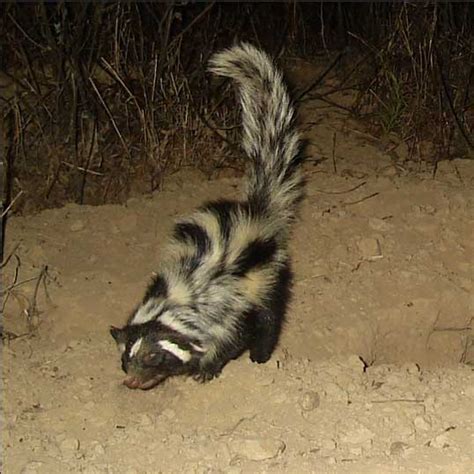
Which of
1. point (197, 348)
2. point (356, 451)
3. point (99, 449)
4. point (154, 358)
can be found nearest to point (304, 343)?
point (197, 348)

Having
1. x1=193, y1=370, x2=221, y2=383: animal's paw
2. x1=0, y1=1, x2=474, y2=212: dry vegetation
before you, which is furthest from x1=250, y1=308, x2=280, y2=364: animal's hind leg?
x1=0, y1=1, x2=474, y2=212: dry vegetation

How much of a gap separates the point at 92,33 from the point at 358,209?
2148mm

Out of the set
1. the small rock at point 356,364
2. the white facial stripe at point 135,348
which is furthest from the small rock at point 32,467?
the small rock at point 356,364

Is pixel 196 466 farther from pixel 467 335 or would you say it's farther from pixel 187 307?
pixel 467 335

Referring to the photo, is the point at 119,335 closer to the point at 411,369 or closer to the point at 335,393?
the point at 335,393

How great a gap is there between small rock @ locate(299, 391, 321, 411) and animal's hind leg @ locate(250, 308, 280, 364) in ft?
1.84

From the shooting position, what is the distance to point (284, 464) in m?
3.95

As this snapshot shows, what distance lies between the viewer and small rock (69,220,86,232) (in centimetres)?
580

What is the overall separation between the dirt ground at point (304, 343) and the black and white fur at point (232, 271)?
0.64 ft

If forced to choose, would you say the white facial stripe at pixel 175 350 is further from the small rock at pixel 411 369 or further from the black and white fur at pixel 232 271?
the small rock at pixel 411 369

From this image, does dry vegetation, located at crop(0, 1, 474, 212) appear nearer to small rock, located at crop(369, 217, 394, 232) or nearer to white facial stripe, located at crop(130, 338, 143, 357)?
small rock, located at crop(369, 217, 394, 232)

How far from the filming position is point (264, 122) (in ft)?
16.7

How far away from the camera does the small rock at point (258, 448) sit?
3994 millimetres

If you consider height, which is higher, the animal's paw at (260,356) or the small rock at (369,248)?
the small rock at (369,248)
